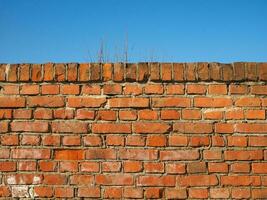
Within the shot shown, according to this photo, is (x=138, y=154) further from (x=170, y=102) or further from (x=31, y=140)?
(x=31, y=140)

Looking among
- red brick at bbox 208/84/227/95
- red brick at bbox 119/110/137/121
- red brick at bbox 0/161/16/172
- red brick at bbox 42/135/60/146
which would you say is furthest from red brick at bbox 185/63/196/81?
red brick at bbox 0/161/16/172

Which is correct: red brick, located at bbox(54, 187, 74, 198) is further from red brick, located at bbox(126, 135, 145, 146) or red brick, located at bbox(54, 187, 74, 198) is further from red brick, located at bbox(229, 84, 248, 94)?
red brick, located at bbox(229, 84, 248, 94)

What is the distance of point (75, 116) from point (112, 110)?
0.30 m

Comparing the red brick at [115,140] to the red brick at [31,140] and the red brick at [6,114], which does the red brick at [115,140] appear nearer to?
the red brick at [31,140]

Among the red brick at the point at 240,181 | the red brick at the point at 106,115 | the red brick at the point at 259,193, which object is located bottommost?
the red brick at the point at 259,193

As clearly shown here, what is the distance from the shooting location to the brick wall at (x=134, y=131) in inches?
101

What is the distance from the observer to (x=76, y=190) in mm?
2557

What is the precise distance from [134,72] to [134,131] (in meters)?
0.47

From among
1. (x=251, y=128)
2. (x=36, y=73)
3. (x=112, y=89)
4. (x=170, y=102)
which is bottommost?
(x=251, y=128)

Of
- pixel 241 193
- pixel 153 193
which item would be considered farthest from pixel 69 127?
pixel 241 193

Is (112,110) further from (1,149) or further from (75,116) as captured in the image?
(1,149)

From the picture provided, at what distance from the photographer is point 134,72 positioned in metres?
2.66

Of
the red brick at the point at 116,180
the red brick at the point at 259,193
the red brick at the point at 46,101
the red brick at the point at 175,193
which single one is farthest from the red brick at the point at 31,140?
the red brick at the point at 259,193

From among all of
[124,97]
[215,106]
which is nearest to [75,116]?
[124,97]
